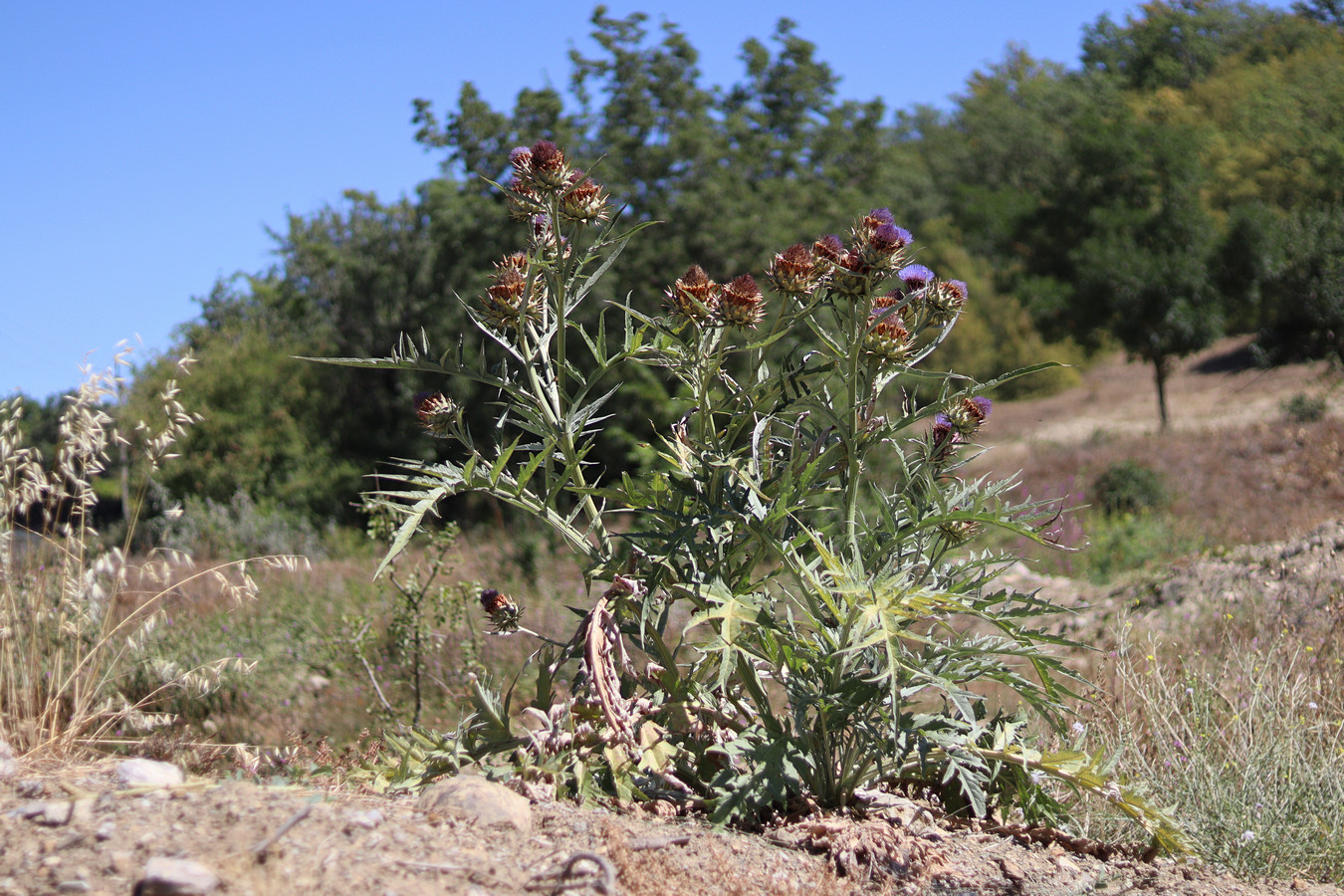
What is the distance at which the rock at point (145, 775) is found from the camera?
2057mm

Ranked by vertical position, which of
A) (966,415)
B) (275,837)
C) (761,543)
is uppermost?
(966,415)

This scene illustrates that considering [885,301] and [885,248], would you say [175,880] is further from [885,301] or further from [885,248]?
[885,301]

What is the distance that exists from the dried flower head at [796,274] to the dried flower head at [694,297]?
152 millimetres

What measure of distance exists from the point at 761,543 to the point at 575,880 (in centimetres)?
86

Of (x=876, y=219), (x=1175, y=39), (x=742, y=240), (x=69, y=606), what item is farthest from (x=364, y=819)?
(x=1175, y=39)

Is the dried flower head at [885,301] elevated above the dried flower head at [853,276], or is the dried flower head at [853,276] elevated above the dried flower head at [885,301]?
the dried flower head at [853,276]

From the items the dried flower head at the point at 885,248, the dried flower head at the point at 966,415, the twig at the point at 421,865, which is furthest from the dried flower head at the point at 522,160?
the twig at the point at 421,865

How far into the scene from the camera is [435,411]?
8.07ft

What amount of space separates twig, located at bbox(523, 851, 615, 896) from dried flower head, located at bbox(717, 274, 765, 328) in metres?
1.18

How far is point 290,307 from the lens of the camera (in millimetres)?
26938

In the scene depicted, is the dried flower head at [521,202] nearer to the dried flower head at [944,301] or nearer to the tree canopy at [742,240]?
the dried flower head at [944,301]

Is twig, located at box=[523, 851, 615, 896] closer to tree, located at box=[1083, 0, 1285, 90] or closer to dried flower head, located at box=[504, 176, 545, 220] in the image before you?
dried flower head, located at box=[504, 176, 545, 220]

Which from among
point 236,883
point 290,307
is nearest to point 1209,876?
point 236,883

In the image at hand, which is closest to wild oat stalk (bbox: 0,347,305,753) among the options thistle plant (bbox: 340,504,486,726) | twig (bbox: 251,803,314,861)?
thistle plant (bbox: 340,504,486,726)
